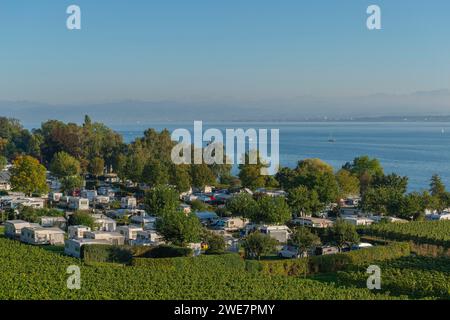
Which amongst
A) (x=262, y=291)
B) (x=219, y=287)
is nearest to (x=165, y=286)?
(x=219, y=287)

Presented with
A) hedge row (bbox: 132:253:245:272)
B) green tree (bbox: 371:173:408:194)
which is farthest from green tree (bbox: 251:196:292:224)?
green tree (bbox: 371:173:408:194)

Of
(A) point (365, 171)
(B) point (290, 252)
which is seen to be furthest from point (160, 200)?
(A) point (365, 171)

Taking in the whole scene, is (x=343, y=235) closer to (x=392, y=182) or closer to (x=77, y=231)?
(x=77, y=231)

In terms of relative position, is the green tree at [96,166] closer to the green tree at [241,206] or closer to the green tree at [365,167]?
the green tree at [241,206]

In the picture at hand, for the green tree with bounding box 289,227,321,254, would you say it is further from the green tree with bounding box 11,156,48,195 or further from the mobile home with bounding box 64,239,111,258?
the green tree with bounding box 11,156,48,195

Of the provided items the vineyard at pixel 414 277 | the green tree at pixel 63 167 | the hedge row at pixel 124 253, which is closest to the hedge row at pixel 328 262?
the vineyard at pixel 414 277
